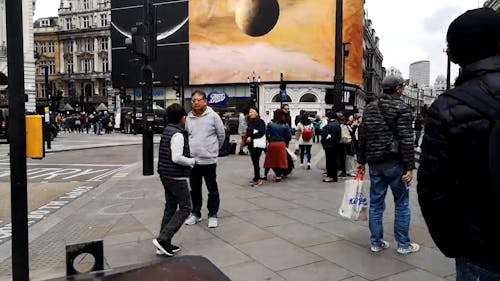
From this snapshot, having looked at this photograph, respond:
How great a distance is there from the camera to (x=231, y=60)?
181 ft

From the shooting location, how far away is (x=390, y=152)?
4.47 meters

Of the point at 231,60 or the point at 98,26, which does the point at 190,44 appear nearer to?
the point at 231,60

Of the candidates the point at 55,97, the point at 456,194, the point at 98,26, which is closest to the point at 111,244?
the point at 456,194

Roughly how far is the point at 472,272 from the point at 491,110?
0.69 m

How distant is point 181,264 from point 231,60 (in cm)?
5442

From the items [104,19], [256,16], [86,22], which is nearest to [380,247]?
[256,16]

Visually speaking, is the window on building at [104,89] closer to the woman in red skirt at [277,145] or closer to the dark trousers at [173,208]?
the woman in red skirt at [277,145]

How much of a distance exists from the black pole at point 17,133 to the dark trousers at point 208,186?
2586 mm

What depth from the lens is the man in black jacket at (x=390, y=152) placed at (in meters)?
4.44

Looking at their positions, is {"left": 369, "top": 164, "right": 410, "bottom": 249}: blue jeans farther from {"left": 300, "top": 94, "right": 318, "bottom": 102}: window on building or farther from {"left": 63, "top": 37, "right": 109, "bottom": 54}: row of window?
{"left": 63, "top": 37, "right": 109, "bottom": 54}: row of window

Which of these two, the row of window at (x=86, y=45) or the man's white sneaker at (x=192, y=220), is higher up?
the row of window at (x=86, y=45)

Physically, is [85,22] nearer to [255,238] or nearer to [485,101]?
[255,238]

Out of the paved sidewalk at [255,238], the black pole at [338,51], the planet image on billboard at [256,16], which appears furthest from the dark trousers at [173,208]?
the planet image on billboard at [256,16]

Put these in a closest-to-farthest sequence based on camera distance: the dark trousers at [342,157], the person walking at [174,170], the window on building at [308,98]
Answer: the person walking at [174,170] < the dark trousers at [342,157] < the window on building at [308,98]
